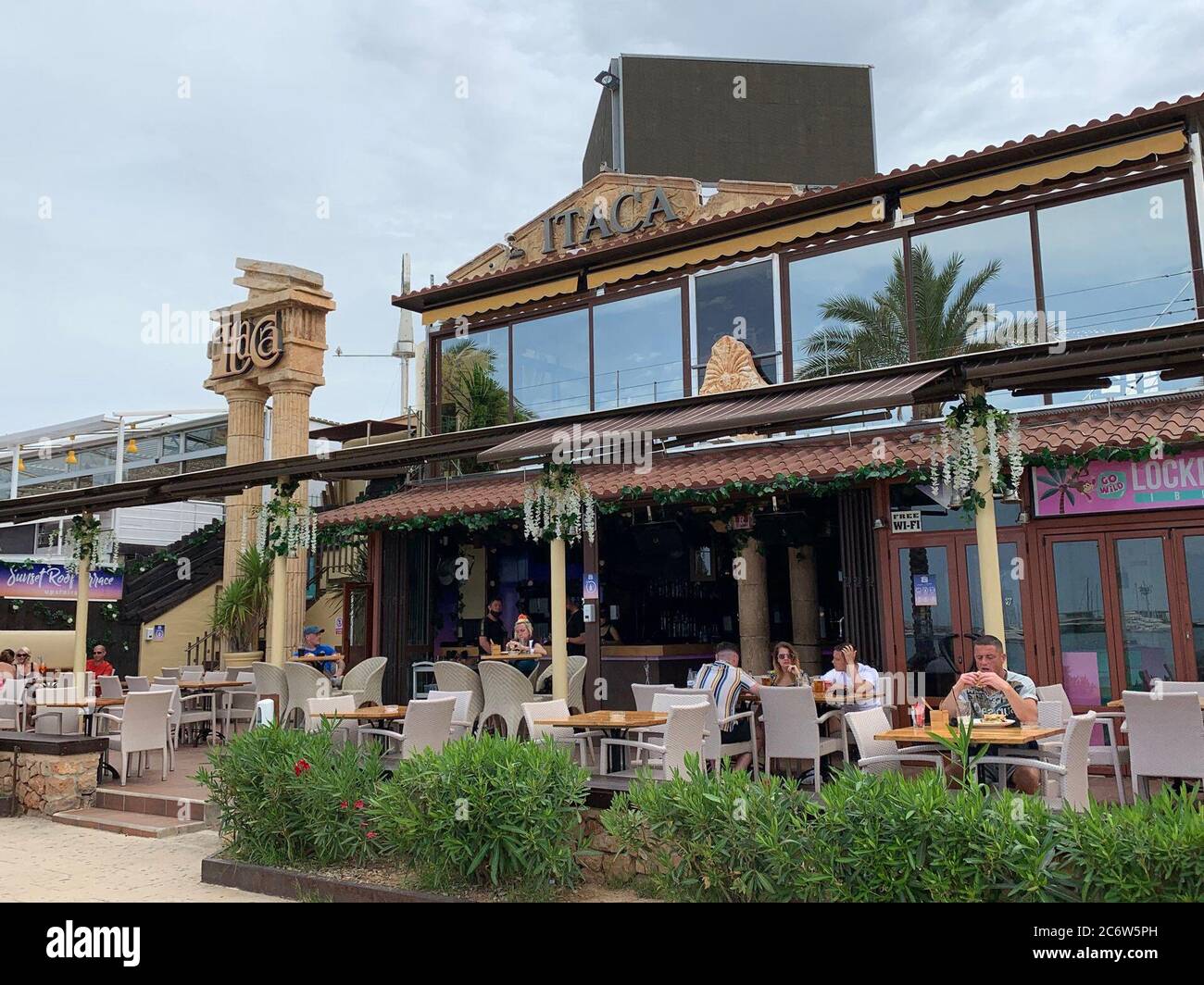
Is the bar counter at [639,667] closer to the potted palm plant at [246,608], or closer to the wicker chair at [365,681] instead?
the wicker chair at [365,681]

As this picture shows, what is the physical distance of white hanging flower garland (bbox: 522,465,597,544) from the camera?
8273 millimetres

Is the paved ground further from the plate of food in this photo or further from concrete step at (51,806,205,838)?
the plate of food

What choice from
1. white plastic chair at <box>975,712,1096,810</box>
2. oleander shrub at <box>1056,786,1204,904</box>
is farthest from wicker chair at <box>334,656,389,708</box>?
oleander shrub at <box>1056,786,1204,904</box>

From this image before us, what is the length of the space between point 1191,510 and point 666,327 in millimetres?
6748

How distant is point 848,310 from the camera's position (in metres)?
12.4

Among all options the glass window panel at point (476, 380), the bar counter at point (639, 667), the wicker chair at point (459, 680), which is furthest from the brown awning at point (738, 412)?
the glass window panel at point (476, 380)

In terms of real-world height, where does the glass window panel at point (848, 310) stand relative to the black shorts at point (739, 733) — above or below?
above

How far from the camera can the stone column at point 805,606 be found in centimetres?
1327

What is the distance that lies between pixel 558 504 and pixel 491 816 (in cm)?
323

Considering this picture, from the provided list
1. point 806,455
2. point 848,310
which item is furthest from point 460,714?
point 848,310

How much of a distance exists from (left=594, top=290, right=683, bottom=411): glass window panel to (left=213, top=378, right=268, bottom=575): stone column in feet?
25.2

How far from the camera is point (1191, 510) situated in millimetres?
9461

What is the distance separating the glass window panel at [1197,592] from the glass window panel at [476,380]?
8668mm
